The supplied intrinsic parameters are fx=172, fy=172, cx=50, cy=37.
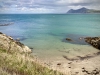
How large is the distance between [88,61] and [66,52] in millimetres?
5553

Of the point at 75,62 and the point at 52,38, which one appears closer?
the point at 75,62

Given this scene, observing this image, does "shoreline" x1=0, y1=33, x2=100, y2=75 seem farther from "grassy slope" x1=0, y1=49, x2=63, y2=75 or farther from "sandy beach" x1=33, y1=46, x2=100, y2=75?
"grassy slope" x1=0, y1=49, x2=63, y2=75

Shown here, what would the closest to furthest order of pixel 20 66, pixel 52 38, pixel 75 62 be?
pixel 20 66 < pixel 75 62 < pixel 52 38

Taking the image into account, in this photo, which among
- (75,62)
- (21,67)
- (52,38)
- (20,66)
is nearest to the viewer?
(21,67)

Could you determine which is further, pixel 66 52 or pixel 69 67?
pixel 66 52

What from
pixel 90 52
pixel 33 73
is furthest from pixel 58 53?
pixel 33 73

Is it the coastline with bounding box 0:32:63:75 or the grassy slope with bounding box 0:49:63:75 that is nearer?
the coastline with bounding box 0:32:63:75

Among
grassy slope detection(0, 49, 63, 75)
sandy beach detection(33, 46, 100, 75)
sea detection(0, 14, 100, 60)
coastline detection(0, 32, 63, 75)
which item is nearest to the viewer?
coastline detection(0, 32, 63, 75)

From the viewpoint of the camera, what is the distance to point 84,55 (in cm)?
2733

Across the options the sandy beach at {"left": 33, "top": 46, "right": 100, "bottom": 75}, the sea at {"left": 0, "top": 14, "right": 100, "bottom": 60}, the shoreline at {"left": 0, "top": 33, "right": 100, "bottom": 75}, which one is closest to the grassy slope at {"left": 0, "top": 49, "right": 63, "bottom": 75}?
the sandy beach at {"left": 33, "top": 46, "right": 100, "bottom": 75}

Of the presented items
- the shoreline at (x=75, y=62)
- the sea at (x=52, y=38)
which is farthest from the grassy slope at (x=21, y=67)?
the sea at (x=52, y=38)

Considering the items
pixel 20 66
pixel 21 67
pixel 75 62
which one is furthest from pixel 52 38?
pixel 21 67

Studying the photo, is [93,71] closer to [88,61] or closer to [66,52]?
[88,61]

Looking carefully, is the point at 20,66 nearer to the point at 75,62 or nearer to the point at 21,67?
the point at 21,67
